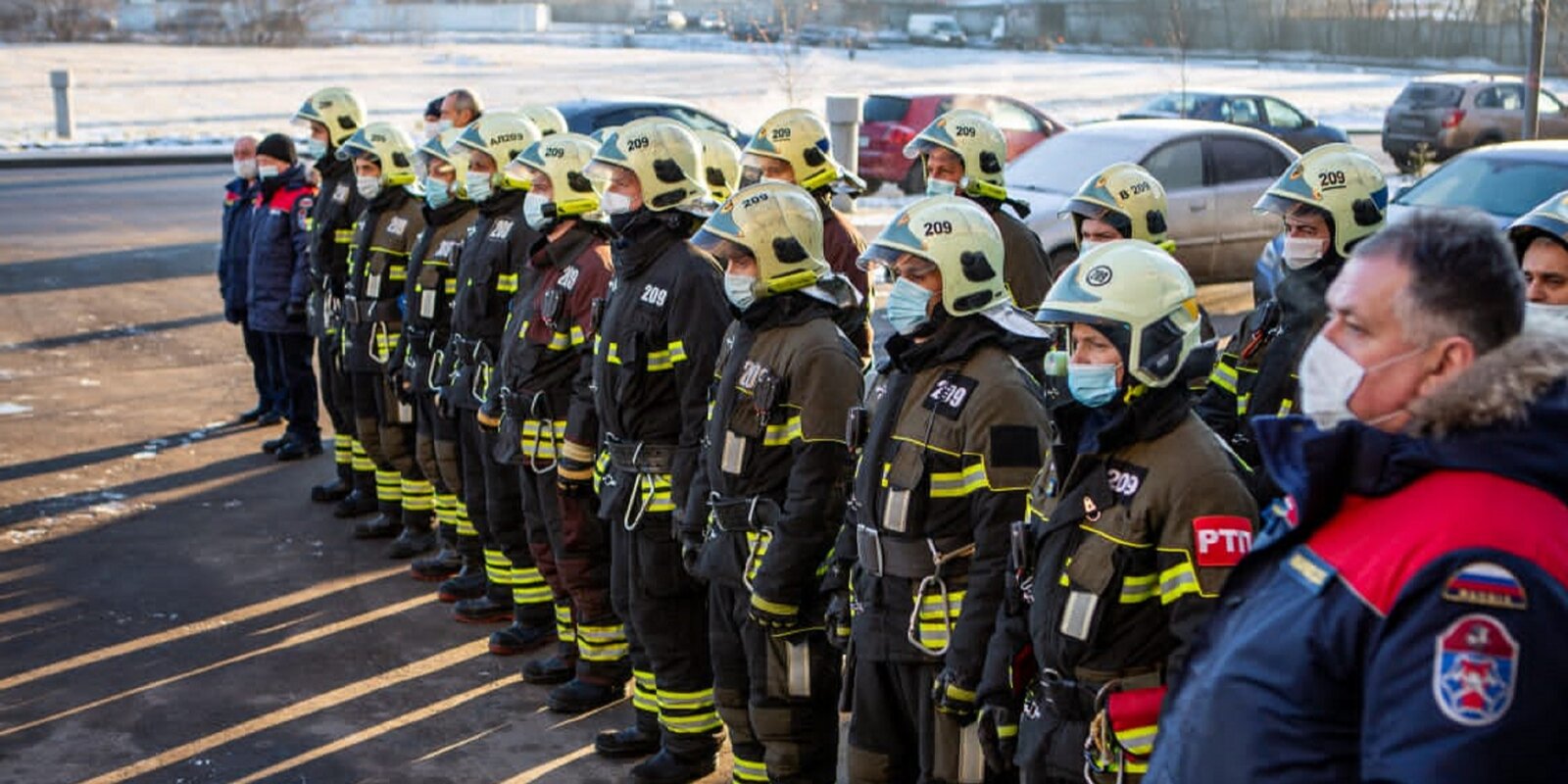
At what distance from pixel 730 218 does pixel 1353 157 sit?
2.52 m

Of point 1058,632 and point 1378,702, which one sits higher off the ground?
point 1378,702

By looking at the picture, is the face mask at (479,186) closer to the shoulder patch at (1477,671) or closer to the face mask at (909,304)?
the face mask at (909,304)

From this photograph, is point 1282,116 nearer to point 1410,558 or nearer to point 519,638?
point 519,638

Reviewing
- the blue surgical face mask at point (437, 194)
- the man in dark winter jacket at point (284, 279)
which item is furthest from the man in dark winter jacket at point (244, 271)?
the blue surgical face mask at point (437, 194)

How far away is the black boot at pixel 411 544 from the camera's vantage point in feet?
32.1

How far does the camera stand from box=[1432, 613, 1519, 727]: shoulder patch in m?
2.30

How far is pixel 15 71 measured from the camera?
45.3m

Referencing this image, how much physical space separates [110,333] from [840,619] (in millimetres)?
12100

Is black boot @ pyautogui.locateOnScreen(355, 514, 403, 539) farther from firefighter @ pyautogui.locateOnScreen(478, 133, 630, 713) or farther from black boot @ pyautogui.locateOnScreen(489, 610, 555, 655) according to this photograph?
firefighter @ pyautogui.locateOnScreen(478, 133, 630, 713)

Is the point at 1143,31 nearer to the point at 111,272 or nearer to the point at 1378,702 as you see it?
the point at 111,272

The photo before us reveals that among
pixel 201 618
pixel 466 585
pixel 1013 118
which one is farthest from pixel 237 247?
pixel 1013 118

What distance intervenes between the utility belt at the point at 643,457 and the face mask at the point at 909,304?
1.64m

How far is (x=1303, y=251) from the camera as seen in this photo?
6367 millimetres

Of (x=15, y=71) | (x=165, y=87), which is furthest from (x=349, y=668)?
(x=15, y=71)
